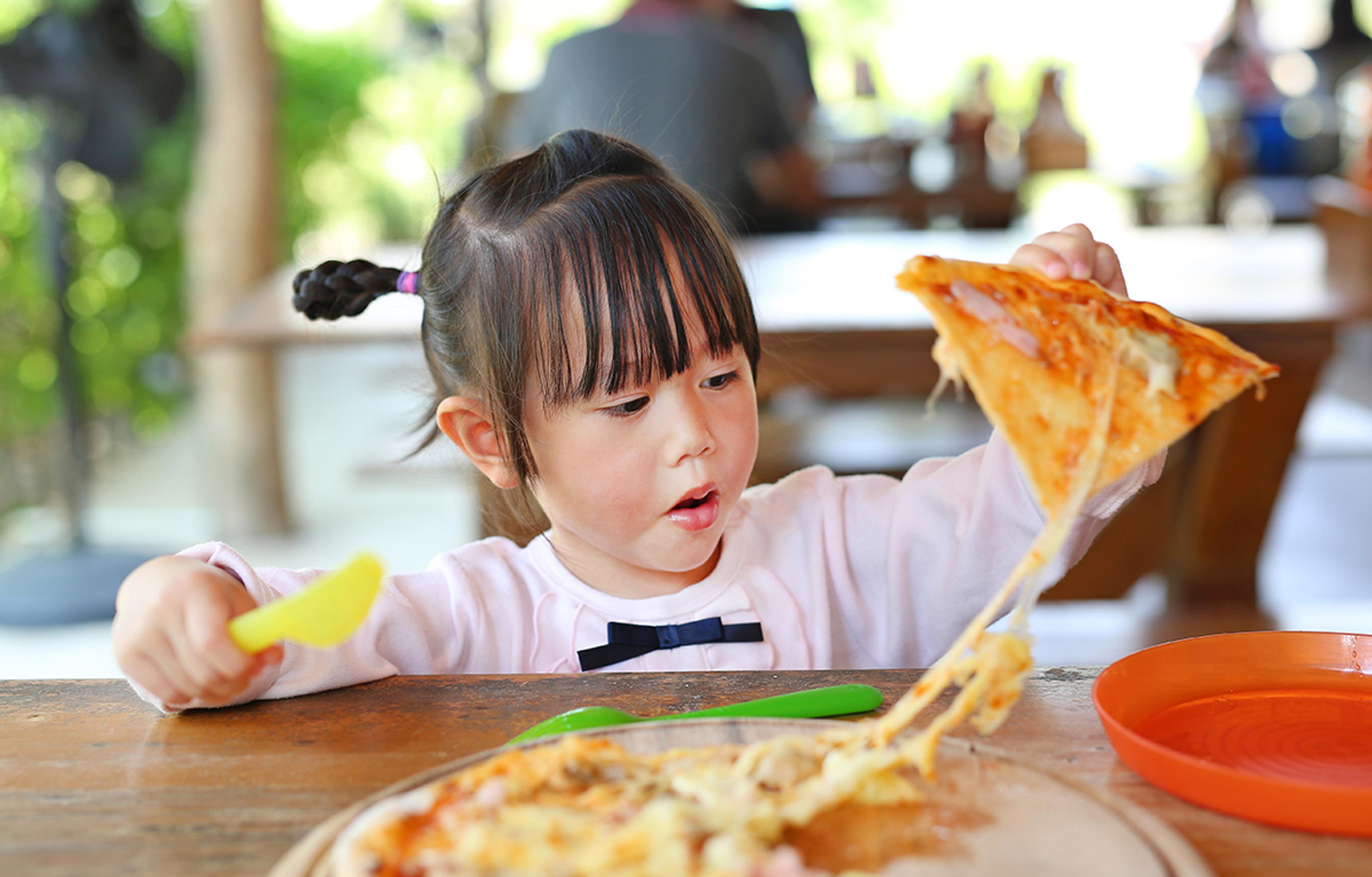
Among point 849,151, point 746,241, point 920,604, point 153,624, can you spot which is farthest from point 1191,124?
point 153,624

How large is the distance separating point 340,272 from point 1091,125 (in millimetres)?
9179

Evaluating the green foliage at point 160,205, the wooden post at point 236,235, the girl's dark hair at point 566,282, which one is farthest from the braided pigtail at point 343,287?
the wooden post at point 236,235

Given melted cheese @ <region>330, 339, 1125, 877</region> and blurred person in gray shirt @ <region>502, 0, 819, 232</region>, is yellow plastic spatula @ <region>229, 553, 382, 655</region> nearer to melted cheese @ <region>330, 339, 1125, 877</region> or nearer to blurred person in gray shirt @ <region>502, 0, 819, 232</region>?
melted cheese @ <region>330, 339, 1125, 877</region>

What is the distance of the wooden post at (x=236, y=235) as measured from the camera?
376 cm

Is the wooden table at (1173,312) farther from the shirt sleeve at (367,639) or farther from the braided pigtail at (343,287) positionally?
the shirt sleeve at (367,639)

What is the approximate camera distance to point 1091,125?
9.46m

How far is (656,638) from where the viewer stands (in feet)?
3.87

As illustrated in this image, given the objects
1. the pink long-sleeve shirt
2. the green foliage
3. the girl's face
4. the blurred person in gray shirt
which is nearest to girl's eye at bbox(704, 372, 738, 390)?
the girl's face

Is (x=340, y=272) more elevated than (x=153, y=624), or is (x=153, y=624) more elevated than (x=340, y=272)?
(x=340, y=272)

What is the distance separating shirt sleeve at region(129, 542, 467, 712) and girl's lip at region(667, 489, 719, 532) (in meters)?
0.24

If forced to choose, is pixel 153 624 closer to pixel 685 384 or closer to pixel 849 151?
pixel 685 384

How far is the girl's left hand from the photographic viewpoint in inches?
34.8

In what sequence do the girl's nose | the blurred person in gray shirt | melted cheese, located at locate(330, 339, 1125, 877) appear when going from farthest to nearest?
1. the blurred person in gray shirt
2. the girl's nose
3. melted cheese, located at locate(330, 339, 1125, 877)

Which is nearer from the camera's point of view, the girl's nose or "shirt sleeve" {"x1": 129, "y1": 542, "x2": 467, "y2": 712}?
"shirt sleeve" {"x1": 129, "y1": 542, "x2": 467, "y2": 712}
